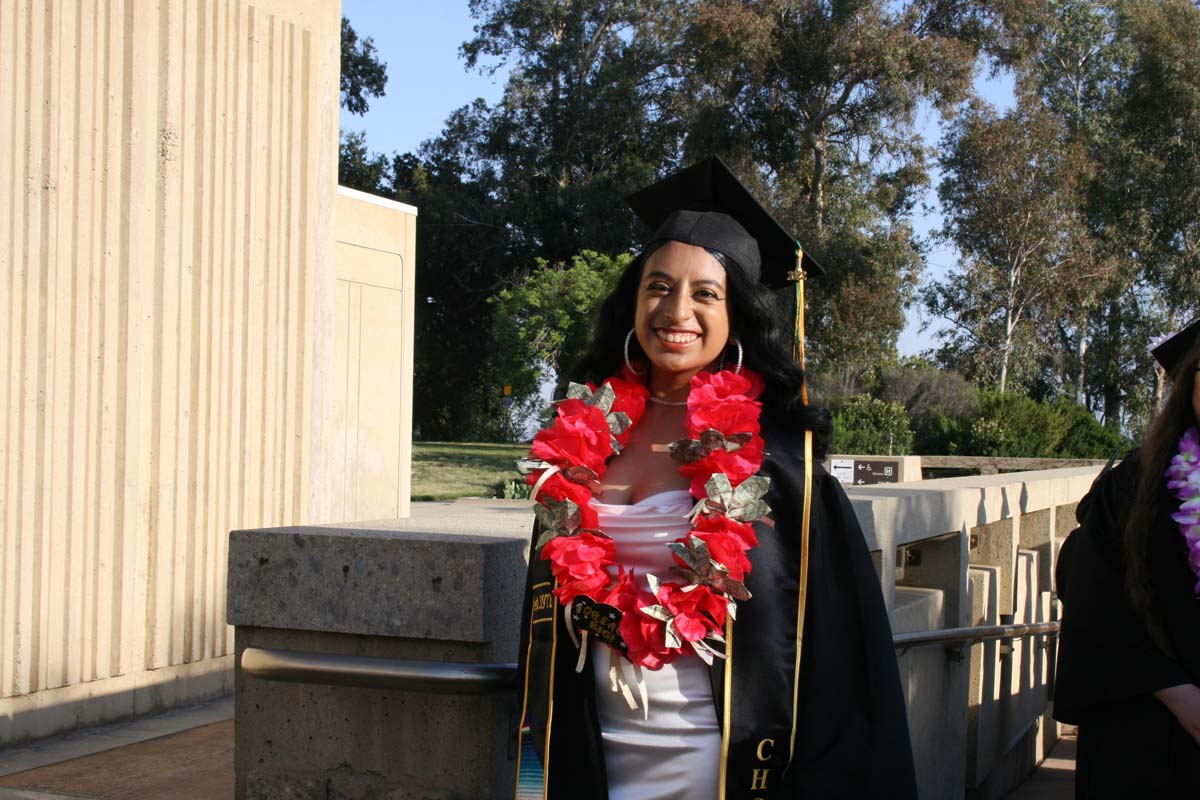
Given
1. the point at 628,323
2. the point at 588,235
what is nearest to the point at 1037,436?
the point at 588,235

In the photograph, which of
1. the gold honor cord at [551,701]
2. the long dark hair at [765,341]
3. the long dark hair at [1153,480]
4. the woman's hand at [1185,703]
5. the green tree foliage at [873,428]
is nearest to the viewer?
the gold honor cord at [551,701]

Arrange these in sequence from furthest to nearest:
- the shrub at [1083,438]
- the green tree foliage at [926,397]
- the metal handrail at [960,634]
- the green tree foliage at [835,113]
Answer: the green tree foliage at [835,113] < the green tree foliage at [926,397] < the shrub at [1083,438] < the metal handrail at [960,634]

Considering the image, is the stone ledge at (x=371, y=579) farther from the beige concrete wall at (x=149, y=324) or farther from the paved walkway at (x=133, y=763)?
the beige concrete wall at (x=149, y=324)

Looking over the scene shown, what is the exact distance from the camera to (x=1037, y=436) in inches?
832

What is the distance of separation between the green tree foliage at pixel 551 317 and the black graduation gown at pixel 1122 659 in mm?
22189

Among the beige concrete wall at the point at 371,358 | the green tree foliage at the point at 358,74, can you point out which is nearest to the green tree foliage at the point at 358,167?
the green tree foliage at the point at 358,74

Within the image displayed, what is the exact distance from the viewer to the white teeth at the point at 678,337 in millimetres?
2439

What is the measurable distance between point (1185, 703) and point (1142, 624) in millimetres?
217

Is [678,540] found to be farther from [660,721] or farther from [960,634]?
[960,634]

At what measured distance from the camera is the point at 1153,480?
10.9 feet

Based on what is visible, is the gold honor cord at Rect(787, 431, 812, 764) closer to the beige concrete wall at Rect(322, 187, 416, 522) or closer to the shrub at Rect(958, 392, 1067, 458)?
the beige concrete wall at Rect(322, 187, 416, 522)

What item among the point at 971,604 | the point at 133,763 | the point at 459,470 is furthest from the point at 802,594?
the point at 459,470

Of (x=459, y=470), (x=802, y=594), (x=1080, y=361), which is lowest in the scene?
(x=459, y=470)

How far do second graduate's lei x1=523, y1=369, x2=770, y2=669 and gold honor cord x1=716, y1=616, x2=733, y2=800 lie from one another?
0.02 metres
